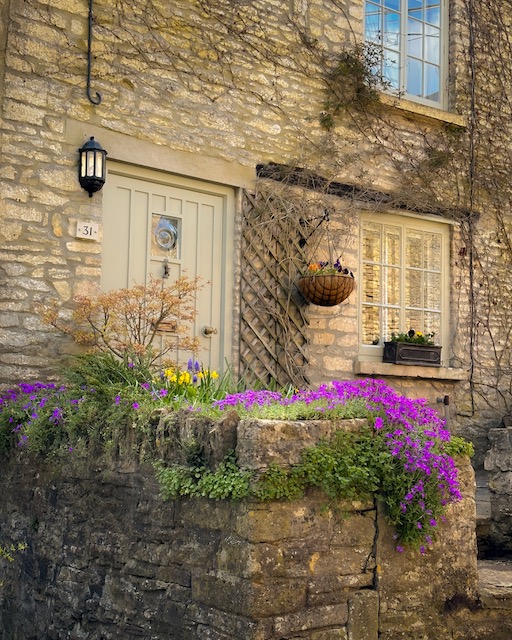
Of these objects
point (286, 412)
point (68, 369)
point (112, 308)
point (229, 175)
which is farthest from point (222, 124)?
point (286, 412)

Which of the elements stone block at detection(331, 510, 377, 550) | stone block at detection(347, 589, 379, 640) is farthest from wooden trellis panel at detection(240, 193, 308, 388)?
stone block at detection(347, 589, 379, 640)

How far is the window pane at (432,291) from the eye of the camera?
30.3ft

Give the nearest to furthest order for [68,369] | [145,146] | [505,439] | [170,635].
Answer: [170,635] < [505,439] < [68,369] < [145,146]

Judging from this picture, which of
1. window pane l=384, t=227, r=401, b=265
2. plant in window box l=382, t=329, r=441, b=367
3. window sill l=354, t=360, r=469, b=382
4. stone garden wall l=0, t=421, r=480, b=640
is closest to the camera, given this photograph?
stone garden wall l=0, t=421, r=480, b=640

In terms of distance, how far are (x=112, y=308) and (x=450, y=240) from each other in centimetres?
430

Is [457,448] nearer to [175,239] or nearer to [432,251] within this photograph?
[175,239]

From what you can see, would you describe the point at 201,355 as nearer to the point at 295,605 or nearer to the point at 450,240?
the point at 450,240

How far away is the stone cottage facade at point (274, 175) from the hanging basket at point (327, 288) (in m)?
0.17

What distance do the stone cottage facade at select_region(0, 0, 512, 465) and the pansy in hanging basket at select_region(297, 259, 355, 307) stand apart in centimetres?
17

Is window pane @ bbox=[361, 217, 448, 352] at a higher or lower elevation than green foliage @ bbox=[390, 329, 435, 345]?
higher

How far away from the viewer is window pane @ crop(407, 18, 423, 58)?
9.41m

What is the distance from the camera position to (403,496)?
405cm

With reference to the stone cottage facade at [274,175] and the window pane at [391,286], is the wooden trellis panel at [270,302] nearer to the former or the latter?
the stone cottage facade at [274,175]

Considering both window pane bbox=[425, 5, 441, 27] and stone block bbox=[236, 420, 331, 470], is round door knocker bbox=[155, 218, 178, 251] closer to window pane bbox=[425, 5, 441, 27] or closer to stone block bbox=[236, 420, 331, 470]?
stone block bbox=[236, 420, 331, 470]
